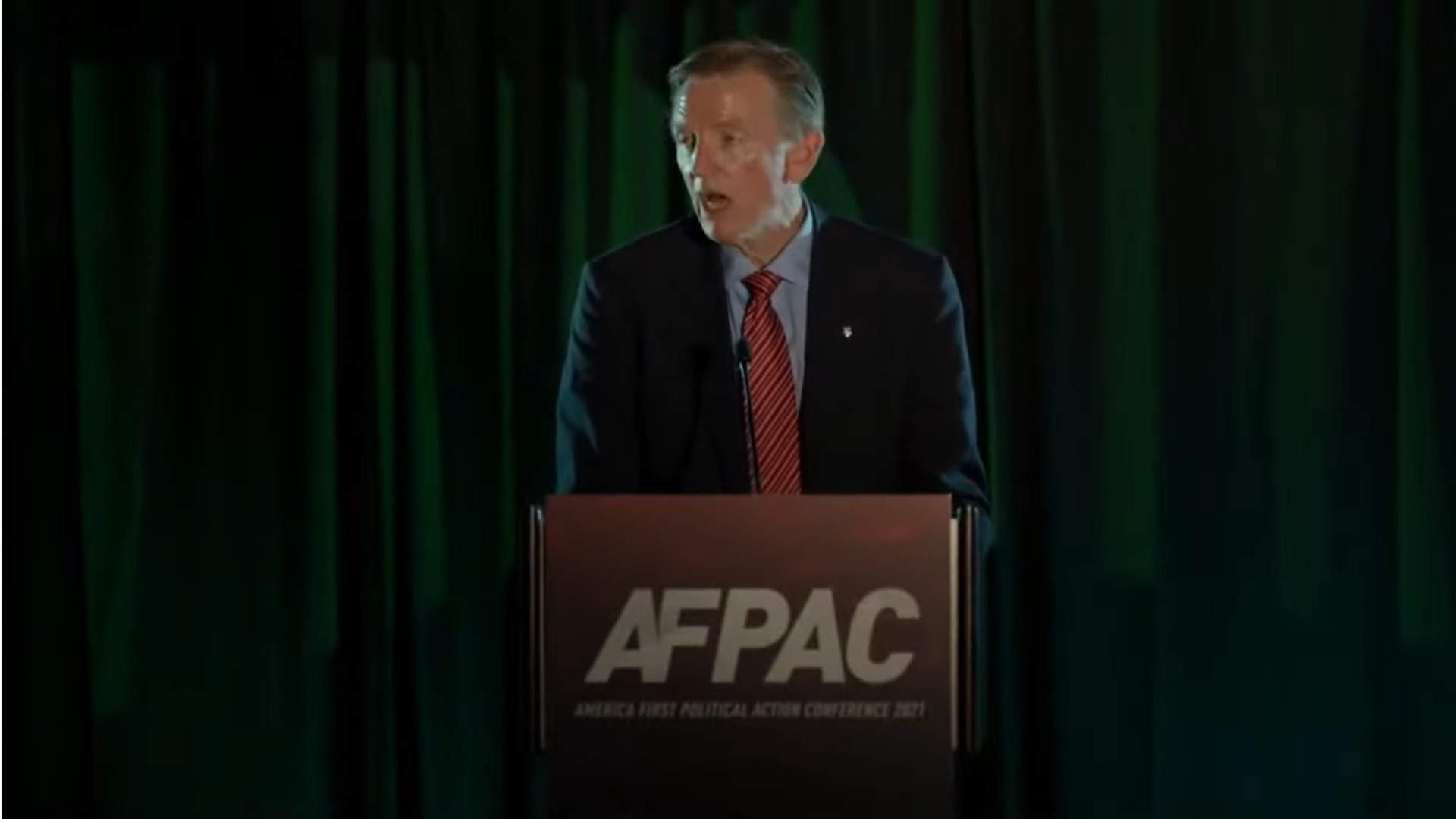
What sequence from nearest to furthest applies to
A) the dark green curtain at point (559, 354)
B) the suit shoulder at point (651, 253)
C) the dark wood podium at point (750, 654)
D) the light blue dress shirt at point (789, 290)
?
the dark wood podium at point (750, 654)
the light blue dress shirt at point (789, 290)
the suit shoulder at point (651, 253)
the dark green curtain at point (559, 354)

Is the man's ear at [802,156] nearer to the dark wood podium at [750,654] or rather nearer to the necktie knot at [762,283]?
the necktie knot at [762,283]

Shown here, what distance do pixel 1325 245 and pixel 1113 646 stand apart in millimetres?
877

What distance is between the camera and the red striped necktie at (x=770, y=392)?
120 inches

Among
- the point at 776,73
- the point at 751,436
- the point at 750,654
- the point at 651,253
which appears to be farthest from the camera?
the point at 651,253

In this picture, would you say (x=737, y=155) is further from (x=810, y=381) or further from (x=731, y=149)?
(x=810, y=381)

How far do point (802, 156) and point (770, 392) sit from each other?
17.4 inches

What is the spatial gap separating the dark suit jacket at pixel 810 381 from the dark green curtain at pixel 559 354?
36 centimetres

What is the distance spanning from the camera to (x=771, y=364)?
3055 millimetres

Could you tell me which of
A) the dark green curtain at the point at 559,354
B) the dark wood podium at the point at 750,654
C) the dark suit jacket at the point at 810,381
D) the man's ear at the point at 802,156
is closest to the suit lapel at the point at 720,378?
the dark suit jacket at the point at 810,381

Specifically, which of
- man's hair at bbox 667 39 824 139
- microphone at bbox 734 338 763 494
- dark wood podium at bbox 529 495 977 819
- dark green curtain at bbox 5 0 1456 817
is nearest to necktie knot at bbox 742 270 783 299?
microphone at bbox 734 338 763 494

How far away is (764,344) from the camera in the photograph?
10.1 feet

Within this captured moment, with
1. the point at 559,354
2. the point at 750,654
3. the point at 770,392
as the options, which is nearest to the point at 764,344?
the point at 770,392

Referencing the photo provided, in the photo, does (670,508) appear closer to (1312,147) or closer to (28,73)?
(1312,147)

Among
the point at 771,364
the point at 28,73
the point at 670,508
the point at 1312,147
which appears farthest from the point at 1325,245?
the point at 28,73
